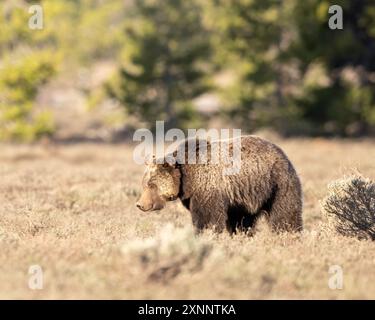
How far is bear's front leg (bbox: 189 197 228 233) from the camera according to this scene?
977 centimetres

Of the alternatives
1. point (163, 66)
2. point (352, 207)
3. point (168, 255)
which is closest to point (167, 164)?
point (168, 255)

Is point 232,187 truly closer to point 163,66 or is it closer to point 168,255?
point 168,255

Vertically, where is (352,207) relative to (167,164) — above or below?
below

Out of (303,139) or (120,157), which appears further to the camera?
(303,139)

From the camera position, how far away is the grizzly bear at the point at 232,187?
970 centimetres

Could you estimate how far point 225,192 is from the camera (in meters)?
9.91

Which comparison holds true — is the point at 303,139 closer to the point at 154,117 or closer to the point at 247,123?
the point at 247,123

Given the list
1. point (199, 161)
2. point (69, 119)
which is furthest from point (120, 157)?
point (69, 119)

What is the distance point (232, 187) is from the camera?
9969mm

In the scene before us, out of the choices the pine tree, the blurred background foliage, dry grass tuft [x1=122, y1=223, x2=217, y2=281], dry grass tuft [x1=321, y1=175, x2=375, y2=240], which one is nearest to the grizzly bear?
dry grass tuft [x1=321, y1=175, x2=375, y2=240]

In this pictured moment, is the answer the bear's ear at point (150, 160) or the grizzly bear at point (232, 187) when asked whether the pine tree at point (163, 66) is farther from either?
the bear's ear at point (150, 160)

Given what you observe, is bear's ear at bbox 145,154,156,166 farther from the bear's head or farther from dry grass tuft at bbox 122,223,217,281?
dry grass tuft at bbox 122,223,217,281

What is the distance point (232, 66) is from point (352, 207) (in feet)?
82.0
